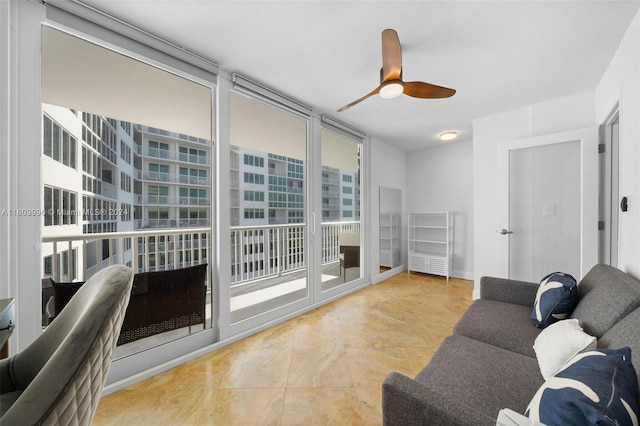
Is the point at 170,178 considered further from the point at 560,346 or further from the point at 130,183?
the point at 560,346

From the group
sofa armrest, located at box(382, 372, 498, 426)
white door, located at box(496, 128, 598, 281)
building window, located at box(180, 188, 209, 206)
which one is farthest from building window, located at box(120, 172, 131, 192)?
white door, located at box(496, 128, 598, 281)

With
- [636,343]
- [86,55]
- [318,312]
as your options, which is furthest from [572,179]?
[86,55]

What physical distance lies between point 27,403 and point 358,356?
6.54 feet

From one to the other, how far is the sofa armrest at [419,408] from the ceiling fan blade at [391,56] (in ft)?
5.81

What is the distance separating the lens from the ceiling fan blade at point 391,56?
1.60 metres

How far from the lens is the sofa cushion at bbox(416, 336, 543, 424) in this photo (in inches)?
40.1

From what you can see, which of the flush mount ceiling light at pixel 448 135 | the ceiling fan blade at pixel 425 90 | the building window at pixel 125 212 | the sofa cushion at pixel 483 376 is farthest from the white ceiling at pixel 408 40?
the sofa cushion at pixel 483 376

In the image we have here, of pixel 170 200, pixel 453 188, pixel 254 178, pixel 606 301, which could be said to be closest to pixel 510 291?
pixel 606 301

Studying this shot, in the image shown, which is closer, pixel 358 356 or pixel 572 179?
pixel 358 356

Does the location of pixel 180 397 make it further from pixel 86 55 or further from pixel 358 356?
pixel 86 55

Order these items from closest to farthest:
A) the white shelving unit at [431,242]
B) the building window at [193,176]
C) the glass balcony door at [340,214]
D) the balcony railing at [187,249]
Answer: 1. the balcony railing at [187,249]
2. the building window at [193,176]
3. the glass balcony door at [340,214]
4. the white shelving unit at [431,242]

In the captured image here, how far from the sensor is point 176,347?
209cm

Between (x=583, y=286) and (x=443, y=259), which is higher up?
(x=583, y=286)

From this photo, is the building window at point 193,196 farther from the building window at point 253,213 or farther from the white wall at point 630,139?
the white wall at point 630,139
